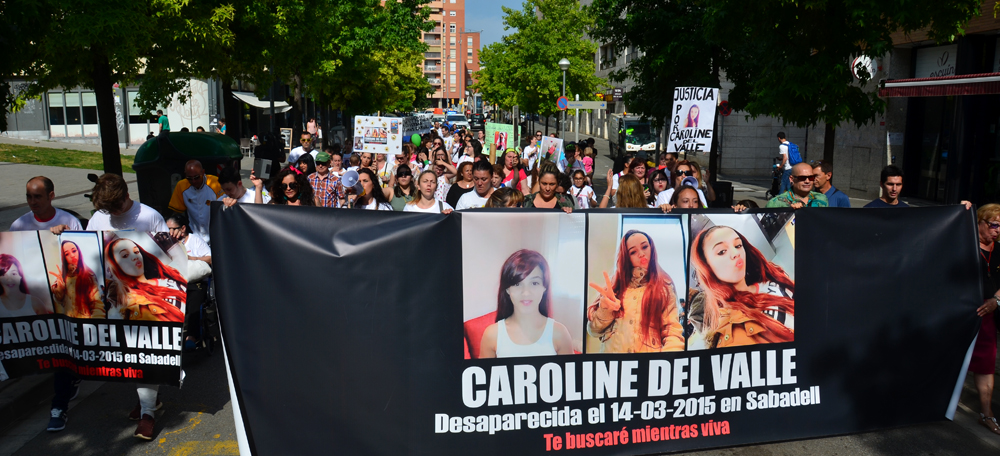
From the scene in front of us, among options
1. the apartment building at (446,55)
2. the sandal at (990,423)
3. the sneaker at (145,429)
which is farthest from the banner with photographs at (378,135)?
the apartment building at (446,55)

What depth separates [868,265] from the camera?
5098 mm

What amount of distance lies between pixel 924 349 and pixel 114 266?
17.3 feet

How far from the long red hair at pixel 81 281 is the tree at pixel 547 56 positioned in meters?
33.0

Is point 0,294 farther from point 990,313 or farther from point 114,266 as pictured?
point 990,313

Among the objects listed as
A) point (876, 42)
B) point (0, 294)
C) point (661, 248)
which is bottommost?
point (0, 294)

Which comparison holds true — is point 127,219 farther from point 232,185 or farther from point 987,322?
point 987,322

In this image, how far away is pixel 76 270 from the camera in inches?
196

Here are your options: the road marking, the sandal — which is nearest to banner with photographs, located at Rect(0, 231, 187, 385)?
the road marking

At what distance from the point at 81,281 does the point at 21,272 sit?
0.39 m

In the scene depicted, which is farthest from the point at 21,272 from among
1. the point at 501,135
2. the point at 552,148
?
the point at 501,135

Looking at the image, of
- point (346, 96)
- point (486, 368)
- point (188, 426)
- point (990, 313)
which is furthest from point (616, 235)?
point (346, 96)

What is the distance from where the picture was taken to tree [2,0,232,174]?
8.29 metres

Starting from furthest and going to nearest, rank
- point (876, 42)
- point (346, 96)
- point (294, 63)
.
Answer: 1. point (346, 96)
2. point (294, 63)
3. point (876, 42)

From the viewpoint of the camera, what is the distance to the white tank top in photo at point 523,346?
4.45m
